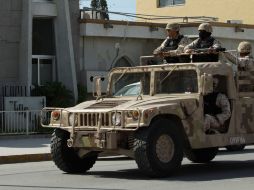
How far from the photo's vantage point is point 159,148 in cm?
1259

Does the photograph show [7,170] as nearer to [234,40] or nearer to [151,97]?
[151,97]

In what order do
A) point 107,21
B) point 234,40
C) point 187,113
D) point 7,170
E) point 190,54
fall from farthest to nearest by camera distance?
point 234,40
point 107,21
point 7,170
point 190,54
point 187,113

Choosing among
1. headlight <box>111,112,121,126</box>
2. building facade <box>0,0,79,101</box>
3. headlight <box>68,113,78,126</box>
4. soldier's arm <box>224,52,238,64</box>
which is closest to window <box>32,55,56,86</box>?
building facade <box>0,0,79,101</box>

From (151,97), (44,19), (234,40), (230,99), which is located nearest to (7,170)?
(151,97)

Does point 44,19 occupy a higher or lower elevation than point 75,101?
higher

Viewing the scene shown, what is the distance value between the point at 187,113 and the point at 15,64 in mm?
16422

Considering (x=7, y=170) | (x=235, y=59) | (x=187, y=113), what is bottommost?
(x=7, y=170)

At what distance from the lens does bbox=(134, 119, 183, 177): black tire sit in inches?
485

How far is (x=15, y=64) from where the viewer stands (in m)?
28.5

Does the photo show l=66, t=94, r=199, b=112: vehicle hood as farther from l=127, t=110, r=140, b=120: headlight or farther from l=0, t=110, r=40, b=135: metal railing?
l=0, t=110, r=40, b=135: metal railing

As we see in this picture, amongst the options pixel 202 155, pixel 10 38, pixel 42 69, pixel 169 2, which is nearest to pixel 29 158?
pixel 202 155

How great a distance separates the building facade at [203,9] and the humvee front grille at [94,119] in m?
26.7

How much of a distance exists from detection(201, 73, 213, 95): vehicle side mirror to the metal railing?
1220 centimetres

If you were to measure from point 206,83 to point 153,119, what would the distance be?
4.28 feet
